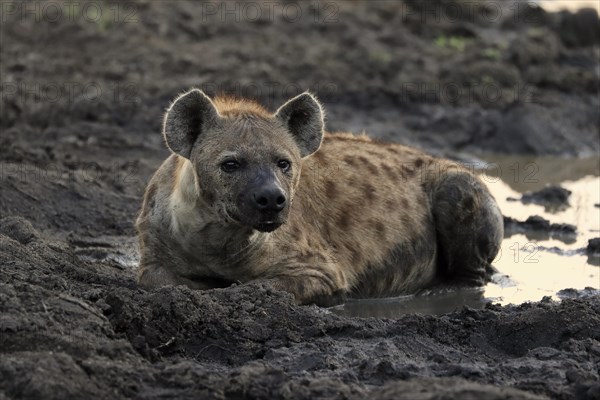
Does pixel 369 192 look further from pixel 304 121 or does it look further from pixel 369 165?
pixel 304 121

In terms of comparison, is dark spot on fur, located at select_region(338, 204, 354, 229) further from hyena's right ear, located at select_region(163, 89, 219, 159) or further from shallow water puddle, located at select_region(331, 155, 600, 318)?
hyena's right ear, located at select_region(163, 89, 219, 159)

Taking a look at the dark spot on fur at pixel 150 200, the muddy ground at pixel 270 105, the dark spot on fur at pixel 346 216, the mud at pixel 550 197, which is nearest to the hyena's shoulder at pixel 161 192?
the dark spot on fur at pixel 150 200

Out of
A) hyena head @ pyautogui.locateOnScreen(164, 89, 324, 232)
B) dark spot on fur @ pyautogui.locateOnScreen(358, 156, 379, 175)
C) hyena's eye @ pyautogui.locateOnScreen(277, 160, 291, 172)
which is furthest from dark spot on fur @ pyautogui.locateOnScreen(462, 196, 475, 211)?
hyena's eye @ pyautogui.locateOnScreen(277, 160, 291, 172)

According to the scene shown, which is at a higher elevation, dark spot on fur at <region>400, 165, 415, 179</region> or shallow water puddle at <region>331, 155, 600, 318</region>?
dark spot on fur at <region>400, 165, 415, 179</region>

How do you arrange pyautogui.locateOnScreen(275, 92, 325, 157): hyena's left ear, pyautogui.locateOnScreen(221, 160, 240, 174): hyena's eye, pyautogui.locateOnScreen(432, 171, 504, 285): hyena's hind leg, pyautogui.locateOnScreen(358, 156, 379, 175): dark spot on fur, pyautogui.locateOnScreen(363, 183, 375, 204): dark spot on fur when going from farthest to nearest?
pyautogui.locateOnScreen(432, 171, 504, 285): hyena's hind leg, pyautogui.locateOnScreen(358, 156, 379, 175): dark spot on fur, pyautogui.locateOnScreen(363, 183, 375, 204): dark spot on fur, pyautogui.locateOnScreen(275, 92, 325, 157): hyena's left ear, pyautogui.locateOnScreen(221, 160, 240, 174): hyena's eye

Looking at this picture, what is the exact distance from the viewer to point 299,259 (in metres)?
7.29

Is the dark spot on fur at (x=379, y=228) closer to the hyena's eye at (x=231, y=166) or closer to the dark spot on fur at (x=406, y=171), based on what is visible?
the dark spot on fur at (x=406, y=171)

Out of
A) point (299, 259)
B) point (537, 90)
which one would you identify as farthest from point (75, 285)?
point (537, 90)

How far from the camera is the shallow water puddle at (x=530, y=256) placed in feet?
25.6

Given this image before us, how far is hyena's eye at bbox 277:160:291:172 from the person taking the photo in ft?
21.8

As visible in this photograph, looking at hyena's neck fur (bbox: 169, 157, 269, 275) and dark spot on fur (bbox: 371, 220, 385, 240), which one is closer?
hyena's neck fur (bbox: 169, 157, 269, 275)

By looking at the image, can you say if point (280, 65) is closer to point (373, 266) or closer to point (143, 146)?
point (143, 146)

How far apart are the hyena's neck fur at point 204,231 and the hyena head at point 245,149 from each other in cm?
9

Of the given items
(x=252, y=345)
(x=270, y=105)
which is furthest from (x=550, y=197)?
(x=252, y=345)
